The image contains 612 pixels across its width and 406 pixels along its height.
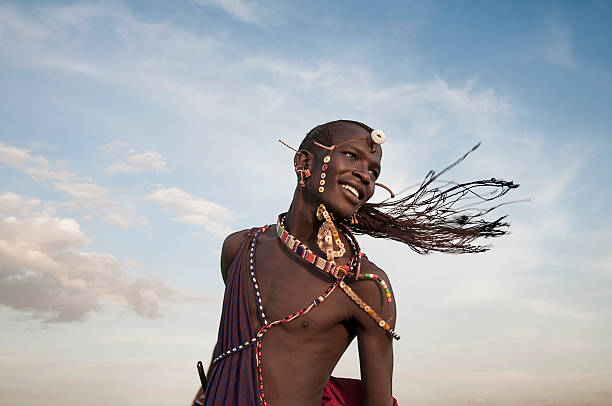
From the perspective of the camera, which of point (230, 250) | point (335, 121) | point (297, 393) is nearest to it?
point (297, 393)

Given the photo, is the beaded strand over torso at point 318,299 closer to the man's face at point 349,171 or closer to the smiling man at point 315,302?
the smiling man at point 315,302

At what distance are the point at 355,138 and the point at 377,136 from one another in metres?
0.17

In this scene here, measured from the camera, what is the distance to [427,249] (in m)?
5.00

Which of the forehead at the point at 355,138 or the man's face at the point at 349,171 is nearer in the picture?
the man's face at the point at 349,171

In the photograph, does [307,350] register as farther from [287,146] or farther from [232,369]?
[287,146]

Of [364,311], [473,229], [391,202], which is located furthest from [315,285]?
[473,229]

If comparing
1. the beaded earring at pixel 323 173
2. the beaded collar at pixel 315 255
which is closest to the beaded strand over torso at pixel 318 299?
the beaded collar at pixel 315 255

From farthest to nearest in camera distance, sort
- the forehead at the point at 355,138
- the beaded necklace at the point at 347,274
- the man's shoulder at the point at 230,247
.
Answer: the man's shoulder at the point at 230,247
the forehead at the point at 355,138
the beaded necklace at the point at 347,274

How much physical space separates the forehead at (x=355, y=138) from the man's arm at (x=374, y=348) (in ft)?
3.25

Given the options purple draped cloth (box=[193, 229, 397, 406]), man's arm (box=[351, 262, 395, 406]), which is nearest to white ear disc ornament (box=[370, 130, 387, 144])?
man's arm (box=[351, 262, 395, 406])

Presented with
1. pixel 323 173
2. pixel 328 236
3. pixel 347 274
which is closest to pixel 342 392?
pixel 347 274

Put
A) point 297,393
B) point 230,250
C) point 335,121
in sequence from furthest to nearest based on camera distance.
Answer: point 230,250
point 335,121
point 297,393

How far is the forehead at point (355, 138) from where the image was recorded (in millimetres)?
4541

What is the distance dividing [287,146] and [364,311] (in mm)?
1448
